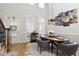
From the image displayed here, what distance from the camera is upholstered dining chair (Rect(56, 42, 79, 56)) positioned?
1.77 meters

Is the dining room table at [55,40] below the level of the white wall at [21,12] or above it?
below

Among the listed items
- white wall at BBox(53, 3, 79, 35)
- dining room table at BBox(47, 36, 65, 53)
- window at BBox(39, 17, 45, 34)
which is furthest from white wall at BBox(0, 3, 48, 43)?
dining room table at BBox(47, 36, 65, 53)

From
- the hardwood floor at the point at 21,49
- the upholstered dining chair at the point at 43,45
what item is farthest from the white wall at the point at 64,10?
the hardwood floor at the point at 21,49

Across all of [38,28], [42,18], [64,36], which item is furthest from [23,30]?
[64,36]

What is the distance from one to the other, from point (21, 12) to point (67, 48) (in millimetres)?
940

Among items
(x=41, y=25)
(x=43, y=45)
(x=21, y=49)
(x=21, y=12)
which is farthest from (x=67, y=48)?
(x=21, y=12)

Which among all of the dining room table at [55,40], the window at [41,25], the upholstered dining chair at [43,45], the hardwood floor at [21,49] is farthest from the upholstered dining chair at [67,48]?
the hardwood floor at [21,49]

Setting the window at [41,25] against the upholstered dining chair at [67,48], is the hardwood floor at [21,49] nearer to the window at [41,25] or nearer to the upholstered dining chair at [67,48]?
the window at [41,25]

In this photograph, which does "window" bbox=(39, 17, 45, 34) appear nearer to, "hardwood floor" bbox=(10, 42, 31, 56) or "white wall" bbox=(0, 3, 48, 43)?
"white wall" bbox=(0, 3, 48, 43)

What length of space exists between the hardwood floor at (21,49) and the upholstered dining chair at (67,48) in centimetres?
50

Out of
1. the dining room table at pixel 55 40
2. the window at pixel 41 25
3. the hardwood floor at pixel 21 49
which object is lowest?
the hardwood floor at pixel 21 49

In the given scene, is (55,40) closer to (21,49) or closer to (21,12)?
(21,49)

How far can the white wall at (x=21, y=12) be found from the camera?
1.79 metres

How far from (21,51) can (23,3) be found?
2.58 feet
